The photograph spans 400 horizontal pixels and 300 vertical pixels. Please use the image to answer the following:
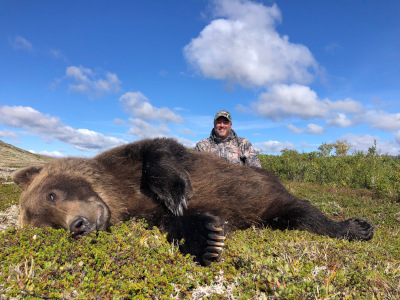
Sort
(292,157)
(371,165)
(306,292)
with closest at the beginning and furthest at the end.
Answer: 1. (306,292)
2. (371,165)
3. (292,157)

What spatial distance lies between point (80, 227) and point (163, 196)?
1071 millimetres

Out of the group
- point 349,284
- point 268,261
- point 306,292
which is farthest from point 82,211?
point 349,284

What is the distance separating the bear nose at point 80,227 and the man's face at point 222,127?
5.89 m

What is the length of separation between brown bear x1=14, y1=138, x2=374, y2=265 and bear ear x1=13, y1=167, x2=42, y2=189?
0.01 m

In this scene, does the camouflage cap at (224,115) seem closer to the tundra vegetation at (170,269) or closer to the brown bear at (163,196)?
the brown bear at (163,196)

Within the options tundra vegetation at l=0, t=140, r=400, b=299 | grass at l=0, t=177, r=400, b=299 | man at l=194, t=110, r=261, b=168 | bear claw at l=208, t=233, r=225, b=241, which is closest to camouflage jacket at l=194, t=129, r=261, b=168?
man at l=194, t=110, r=261, b=168

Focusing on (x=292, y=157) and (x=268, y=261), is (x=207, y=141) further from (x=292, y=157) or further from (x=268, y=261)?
(x=292, y=157)

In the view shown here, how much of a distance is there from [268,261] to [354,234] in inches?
101

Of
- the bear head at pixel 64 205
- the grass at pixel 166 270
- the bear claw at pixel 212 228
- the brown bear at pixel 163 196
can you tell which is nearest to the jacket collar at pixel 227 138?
the brown bear at pixel 163 196

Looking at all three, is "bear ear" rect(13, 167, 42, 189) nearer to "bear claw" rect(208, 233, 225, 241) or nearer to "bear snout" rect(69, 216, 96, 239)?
"bear snout" rect(69, 216, 96, 239)

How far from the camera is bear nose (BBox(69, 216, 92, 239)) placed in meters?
2.99

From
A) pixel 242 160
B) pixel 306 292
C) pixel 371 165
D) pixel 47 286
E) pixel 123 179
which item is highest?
pixel 371 165

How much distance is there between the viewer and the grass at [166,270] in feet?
6.63

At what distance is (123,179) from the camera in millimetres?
4008
